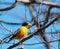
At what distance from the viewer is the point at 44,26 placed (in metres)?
2.37

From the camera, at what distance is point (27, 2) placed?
2.24m

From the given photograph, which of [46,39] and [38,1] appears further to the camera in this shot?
[46,39]

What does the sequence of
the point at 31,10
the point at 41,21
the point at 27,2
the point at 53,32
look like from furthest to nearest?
the point at 53,32, the point at 41,21, the point at 31,10, the point at 27,2

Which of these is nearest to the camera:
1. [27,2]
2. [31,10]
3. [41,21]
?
[27,2]

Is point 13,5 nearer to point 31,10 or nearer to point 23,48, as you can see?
point 31,10

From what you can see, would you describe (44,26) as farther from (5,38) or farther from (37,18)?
(5,38)

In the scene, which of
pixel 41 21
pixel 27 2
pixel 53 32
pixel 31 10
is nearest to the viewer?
pixel 27 2

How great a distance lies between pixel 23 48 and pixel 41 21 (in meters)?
0.51

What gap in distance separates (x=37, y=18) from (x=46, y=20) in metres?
0.14

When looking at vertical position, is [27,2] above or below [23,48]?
above

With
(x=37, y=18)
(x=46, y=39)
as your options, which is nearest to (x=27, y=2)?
(x=37, y=18)

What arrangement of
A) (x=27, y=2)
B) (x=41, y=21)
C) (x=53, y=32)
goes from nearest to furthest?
1. (x=27, y=2)
2. (x=41, y=21)
3. (x=53, y=32)

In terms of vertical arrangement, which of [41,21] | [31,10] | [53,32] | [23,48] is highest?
[31,10]

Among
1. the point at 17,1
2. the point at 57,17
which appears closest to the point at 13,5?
the point at 17,1
